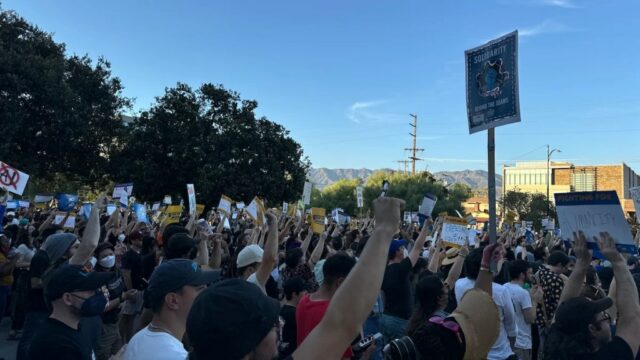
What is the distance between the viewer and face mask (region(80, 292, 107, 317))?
3.36 meters

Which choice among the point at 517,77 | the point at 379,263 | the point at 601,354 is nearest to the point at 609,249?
the point at 601,354

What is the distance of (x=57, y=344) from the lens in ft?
10.1

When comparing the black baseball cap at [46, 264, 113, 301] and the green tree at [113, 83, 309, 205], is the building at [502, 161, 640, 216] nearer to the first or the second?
the green tree at [113, 83, 309, 205]

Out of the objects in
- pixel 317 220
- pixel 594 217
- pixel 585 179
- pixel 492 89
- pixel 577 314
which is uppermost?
pixel 585 179

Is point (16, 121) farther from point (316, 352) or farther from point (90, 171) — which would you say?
point (316, 352)

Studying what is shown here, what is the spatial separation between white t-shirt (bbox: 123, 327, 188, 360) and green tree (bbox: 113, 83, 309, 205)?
28.1 metres

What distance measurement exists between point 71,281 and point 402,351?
227 cm

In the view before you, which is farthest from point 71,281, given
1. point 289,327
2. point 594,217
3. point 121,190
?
point 121,190

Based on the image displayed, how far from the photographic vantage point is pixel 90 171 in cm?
2948

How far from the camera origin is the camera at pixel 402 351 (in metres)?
2.54

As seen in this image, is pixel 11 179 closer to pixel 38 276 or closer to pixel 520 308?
pixel 38 276

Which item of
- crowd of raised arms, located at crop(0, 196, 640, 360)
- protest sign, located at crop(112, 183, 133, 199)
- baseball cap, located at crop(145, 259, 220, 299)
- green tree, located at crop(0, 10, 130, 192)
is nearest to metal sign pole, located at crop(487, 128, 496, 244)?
crowd of raised arms, located at crop(0, 196, 640, 360)

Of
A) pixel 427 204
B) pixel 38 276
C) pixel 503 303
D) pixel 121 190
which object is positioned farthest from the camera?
pixel 121 190

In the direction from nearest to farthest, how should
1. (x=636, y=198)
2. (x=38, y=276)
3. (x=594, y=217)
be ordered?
1. (x=594, y=217)
2. (x=38, y=276)
3. (x=636, y=198)
